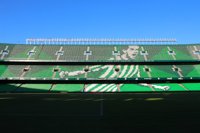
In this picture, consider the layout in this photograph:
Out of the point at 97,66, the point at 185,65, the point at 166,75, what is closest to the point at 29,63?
the point at 97,66

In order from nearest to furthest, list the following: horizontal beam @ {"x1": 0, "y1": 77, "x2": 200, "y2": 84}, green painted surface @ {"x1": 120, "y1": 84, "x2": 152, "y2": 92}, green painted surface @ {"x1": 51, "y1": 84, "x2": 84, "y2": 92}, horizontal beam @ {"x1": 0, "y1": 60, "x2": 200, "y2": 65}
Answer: green painted surface @ {"x1": 120, "y1": 84, "x2": 152, "y2": 92} < green painted surface @ {"x1": 51, "y1": 84, "x2": 84, "y2": 92} < horizontal beam @ {"x1": 0, "y1": 77, "x2": 200, "y2": 84} < horizontal beam @ {"x1": 0, "y1": 60, "x2": 200, "y2": 65}

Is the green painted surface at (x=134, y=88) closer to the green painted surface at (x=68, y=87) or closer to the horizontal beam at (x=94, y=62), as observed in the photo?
the green painted surface at (x=68, y=87)

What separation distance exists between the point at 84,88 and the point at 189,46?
31081 millimetres

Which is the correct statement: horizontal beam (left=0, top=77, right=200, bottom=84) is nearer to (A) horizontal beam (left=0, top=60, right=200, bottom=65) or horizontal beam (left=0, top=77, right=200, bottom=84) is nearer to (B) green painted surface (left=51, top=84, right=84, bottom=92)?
(B) green painted surface (left=51, top=84, right=84, bottom=92)

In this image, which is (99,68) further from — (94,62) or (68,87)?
(68,87)

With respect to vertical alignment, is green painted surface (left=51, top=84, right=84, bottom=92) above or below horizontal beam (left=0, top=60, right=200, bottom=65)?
below

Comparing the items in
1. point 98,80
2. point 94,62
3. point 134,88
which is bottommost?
point 134,88

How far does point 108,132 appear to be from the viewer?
934cm

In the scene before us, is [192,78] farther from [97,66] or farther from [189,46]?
[97,66]

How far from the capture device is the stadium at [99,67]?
56.2 meters

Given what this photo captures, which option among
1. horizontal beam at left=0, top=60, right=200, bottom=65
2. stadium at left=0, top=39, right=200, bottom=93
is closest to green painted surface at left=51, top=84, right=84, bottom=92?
stadium at left=0, top=39, right=200, bottom=93

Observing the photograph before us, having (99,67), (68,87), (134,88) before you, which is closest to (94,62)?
(99,67)

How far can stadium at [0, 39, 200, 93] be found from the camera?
56.2 m

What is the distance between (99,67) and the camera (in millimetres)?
62688
